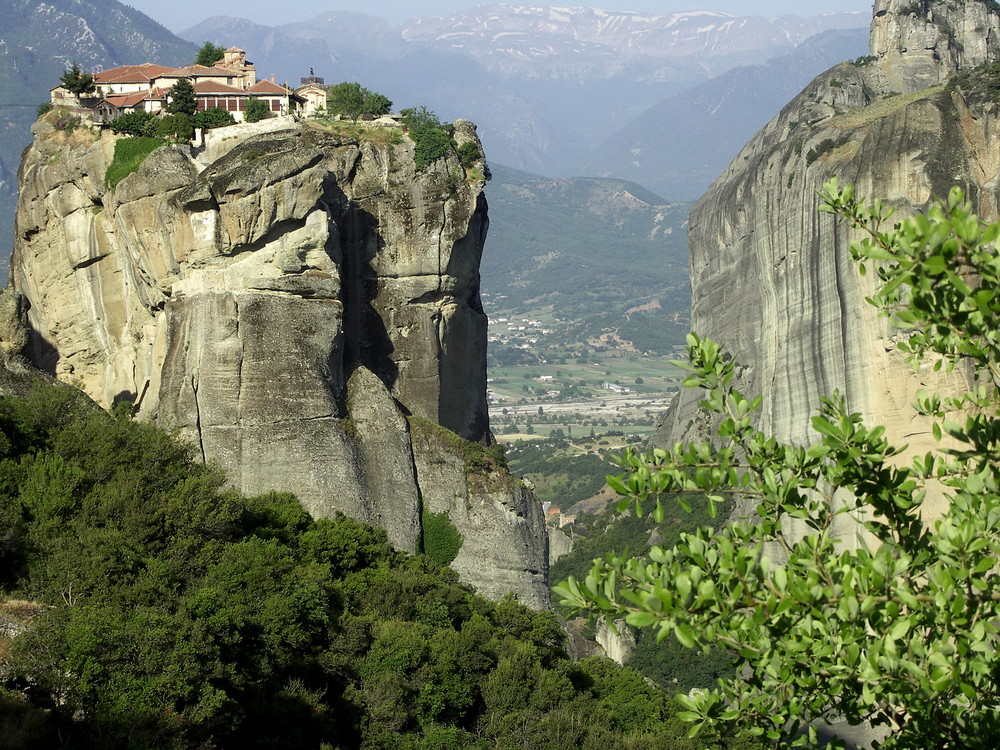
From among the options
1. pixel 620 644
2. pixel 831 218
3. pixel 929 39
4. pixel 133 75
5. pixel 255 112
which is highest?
pixel 929 39

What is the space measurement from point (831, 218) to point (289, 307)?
1133 inches

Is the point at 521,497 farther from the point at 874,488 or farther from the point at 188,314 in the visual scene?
the point at 874,488

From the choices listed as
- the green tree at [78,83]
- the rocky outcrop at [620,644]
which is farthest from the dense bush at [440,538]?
the rocky outcrop at [620,644]

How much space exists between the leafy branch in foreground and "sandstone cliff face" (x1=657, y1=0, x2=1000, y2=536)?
23.3 m

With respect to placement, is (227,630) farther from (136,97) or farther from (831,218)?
(831,218)

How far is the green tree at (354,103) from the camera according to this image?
40.1m

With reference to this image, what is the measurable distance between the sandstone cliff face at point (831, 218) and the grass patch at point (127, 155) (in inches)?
735

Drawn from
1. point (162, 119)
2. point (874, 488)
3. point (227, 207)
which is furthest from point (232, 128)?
point (874, 488)

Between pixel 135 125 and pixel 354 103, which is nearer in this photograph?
pixel 135 125

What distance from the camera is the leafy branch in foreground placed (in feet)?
25.7

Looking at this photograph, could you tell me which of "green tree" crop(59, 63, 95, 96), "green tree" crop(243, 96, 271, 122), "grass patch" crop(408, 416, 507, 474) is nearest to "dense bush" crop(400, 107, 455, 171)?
"green tree" crop(243, 96, 271, 122)

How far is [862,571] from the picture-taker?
8.09 meters

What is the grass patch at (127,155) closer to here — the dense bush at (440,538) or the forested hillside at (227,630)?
the forested hillside at (227,630)

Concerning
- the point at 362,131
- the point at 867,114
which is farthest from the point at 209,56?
the point at 867,114
